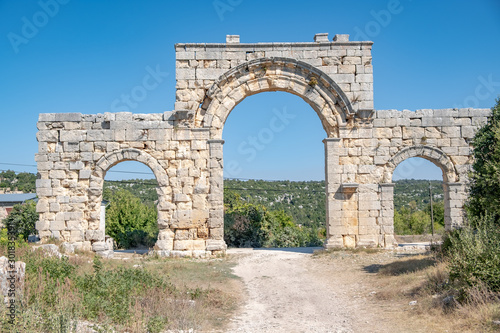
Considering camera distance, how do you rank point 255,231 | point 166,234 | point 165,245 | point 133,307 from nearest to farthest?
point 133,307 → point 165,245 → point 166,234 → point 255,231

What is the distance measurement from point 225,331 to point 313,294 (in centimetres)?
277

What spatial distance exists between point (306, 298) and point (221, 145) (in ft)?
20.0

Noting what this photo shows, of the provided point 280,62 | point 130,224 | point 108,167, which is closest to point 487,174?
point 280,62

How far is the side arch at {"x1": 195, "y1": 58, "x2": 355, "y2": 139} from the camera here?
1297cm

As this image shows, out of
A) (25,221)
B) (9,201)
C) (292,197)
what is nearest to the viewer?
(25,221)

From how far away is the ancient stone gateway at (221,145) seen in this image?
12.7 m

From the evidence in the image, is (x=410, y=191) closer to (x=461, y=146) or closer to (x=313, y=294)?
(x=461, y=146)

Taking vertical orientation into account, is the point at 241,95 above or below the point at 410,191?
above

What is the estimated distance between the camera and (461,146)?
13188 mm

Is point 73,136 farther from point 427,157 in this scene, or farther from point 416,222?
point 416,222

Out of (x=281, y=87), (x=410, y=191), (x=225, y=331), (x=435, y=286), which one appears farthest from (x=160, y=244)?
(x=410, y=191)

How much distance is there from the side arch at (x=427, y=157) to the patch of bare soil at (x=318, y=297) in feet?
8.60

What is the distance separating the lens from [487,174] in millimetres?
7684

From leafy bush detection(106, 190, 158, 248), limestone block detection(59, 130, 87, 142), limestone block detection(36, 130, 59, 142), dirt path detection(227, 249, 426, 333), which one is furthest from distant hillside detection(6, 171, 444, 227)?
dirt path detection(227, 249, 426, 333)
